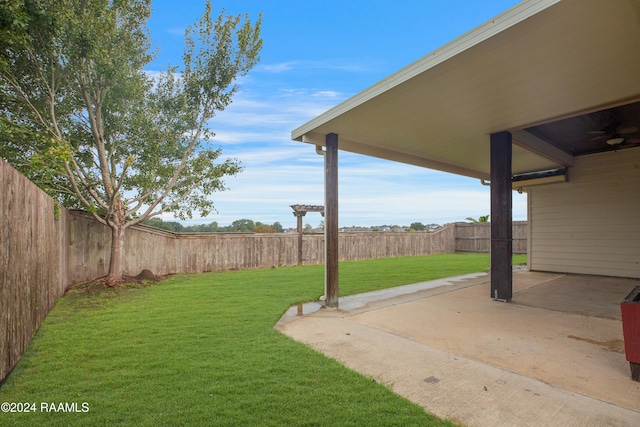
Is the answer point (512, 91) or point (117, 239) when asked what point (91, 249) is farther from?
point (512, 91)

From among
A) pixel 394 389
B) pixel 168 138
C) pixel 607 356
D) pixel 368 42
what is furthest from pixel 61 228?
pixel 368 42

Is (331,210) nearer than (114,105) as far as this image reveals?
Yes

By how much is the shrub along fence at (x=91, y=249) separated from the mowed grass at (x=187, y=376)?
342mm

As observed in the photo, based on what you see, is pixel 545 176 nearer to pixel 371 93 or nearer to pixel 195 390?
pixel 371 93

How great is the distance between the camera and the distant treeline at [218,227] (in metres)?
9.71

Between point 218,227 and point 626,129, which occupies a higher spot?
point 626,129

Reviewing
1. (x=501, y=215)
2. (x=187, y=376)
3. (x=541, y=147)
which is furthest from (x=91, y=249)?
(x=541, y=147)

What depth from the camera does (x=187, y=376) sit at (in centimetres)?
248

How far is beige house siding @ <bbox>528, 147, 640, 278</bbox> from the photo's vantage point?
22.9ft

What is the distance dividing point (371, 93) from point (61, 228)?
5.57 meters

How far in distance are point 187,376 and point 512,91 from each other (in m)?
4.21

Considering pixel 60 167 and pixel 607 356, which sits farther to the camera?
pixel 60 167

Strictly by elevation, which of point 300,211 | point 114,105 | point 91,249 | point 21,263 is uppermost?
point 114,105

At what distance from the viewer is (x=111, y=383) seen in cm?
238
